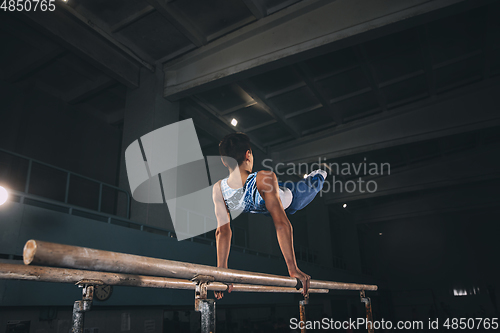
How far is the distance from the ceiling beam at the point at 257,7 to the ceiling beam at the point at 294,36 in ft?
0.46

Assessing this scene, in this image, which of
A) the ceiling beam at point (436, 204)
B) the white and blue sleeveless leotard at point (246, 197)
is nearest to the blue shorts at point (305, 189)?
the white and blue sleeveless leotard at point (246, 197)

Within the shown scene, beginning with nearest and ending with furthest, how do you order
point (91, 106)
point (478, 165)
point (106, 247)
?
point (106, 247) < point (91, 106) < point (478, 165)

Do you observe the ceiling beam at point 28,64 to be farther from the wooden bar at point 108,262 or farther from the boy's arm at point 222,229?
the wooden bar at point 108,262

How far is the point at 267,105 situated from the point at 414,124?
5103 millimetres

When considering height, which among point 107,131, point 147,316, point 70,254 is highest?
point 107,131

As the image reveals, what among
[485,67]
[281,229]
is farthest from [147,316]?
[485,67]

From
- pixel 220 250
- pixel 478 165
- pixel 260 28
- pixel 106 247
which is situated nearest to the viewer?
pixel 220 250

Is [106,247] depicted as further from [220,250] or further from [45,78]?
[45,78]

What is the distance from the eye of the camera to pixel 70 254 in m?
1.07

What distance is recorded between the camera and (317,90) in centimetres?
997

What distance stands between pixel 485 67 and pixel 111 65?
34.6 ft

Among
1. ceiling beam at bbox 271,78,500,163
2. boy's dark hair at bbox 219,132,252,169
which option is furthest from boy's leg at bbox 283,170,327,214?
ceiling beam at bbox 271,78,500,163

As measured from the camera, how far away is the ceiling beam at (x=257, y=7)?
7.19 metres

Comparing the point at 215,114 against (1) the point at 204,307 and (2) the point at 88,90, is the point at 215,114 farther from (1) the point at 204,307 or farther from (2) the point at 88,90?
(1) the point at 204,307
